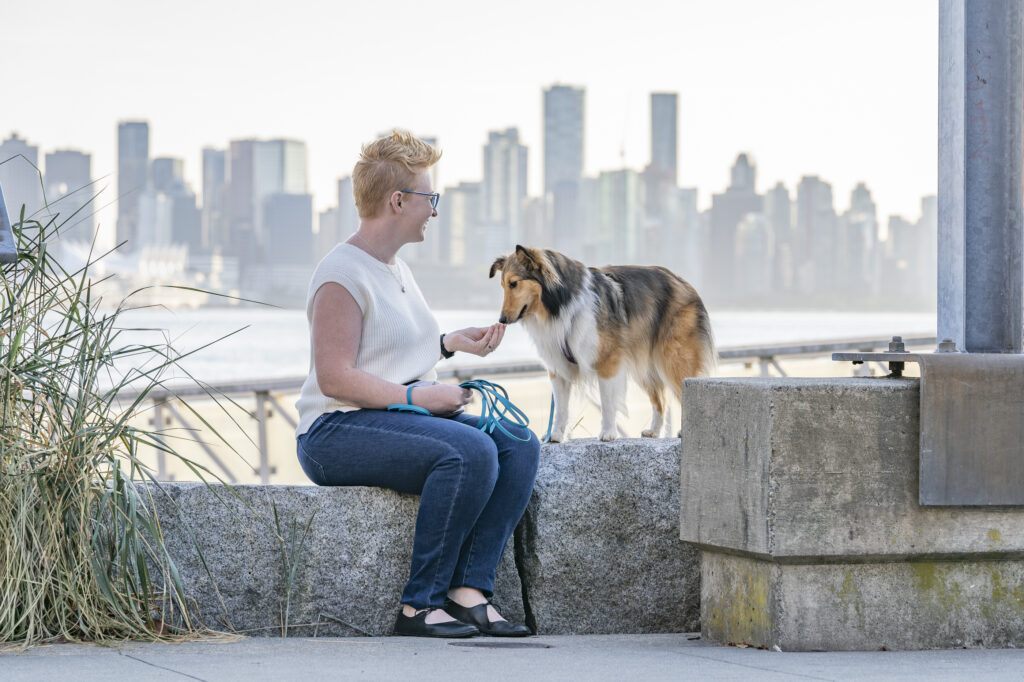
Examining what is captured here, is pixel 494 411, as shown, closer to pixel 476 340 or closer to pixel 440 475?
pixel 476 340

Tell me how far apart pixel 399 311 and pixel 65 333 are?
0.96m

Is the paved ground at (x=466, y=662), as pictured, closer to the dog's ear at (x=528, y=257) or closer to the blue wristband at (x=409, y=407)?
the blue wristband at (x=409, y=407)

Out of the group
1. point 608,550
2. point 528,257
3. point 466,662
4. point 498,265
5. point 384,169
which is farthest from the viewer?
point 498,265

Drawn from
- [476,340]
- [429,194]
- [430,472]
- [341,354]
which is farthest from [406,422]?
[429,194]

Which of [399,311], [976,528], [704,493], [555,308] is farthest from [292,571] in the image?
[555,308]

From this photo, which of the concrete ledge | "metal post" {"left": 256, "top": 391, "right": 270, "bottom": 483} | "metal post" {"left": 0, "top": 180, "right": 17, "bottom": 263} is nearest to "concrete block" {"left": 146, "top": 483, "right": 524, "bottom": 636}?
the concrete ledge

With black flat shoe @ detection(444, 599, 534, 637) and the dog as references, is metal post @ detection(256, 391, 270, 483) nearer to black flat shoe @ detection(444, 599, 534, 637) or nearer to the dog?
the dog

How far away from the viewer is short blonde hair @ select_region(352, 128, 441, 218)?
366 cm

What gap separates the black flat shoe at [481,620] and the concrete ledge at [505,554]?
0.22 meters

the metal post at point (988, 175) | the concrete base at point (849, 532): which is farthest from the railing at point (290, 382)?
the concrete base at point (849, 532)

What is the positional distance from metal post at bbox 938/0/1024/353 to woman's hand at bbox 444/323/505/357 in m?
1.43

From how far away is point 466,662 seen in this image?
2891mm

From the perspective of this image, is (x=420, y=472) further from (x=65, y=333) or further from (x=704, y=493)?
(x=65, y=333)

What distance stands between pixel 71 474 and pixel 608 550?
1.64m
